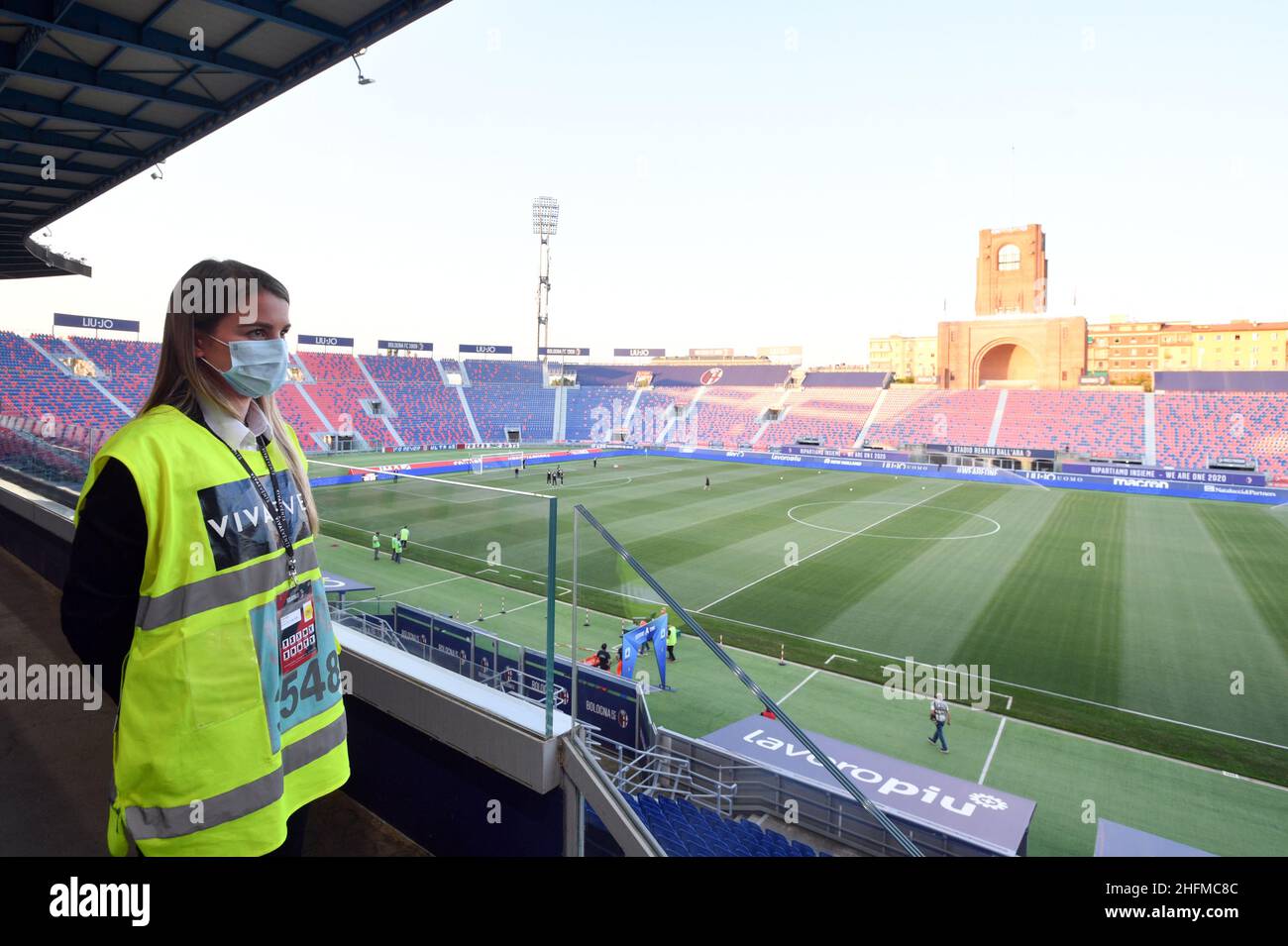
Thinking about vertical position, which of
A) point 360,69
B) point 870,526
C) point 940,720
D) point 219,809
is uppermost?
point 360,69

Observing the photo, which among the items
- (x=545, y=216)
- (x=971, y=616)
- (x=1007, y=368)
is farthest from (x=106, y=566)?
(x=545, y=216)

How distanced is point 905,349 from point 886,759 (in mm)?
144213

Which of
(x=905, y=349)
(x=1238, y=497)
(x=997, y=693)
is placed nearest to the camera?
(x=997, y=693)

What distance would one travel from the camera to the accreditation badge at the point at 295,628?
1.90m

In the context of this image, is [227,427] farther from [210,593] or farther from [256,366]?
[210,593]

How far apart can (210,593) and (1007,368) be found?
229ft

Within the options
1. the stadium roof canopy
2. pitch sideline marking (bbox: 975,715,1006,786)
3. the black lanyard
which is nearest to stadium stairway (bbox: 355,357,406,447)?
the stadium roof canopy

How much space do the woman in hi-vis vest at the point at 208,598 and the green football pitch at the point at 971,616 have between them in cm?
82

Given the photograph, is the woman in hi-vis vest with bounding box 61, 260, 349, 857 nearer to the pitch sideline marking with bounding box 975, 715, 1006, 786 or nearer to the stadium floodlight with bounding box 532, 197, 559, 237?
the pitch sideline marking with bounding box 975, 715, 1006, 786

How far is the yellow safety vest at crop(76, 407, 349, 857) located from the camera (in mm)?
1561

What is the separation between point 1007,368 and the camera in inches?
2451
